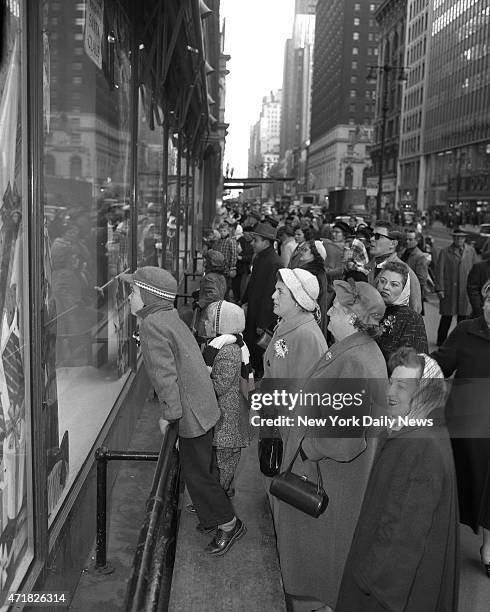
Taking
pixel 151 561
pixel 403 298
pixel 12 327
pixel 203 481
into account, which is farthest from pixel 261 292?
pixel 151 561

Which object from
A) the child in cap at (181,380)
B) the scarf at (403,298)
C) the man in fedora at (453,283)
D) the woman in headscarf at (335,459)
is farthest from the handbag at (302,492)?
the man in fedora at (453,283)

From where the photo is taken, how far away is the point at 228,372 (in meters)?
4.78

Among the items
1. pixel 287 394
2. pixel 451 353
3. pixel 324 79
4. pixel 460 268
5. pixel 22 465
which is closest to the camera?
pixel 22 465

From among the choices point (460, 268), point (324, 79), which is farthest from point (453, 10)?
point (460, 268)

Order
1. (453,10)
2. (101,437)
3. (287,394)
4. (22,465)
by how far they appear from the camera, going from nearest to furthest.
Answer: (22,465)
(287,394)
(101,437)
(453,10)

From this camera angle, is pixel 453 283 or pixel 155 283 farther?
pixel 453 283

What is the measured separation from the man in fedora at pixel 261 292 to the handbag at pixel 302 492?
424cm

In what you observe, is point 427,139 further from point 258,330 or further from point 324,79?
point 258,330

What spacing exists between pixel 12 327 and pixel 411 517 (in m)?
1.82

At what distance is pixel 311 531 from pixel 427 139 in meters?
108

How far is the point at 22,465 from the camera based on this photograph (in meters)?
3.46

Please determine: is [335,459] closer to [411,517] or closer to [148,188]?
[411,517]

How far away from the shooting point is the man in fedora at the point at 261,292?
27.3 ft

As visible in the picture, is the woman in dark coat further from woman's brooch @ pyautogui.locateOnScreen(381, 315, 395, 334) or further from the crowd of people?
woman's brooch @ pyautogui.locateOnScreen(381, 315, 395, 334)
